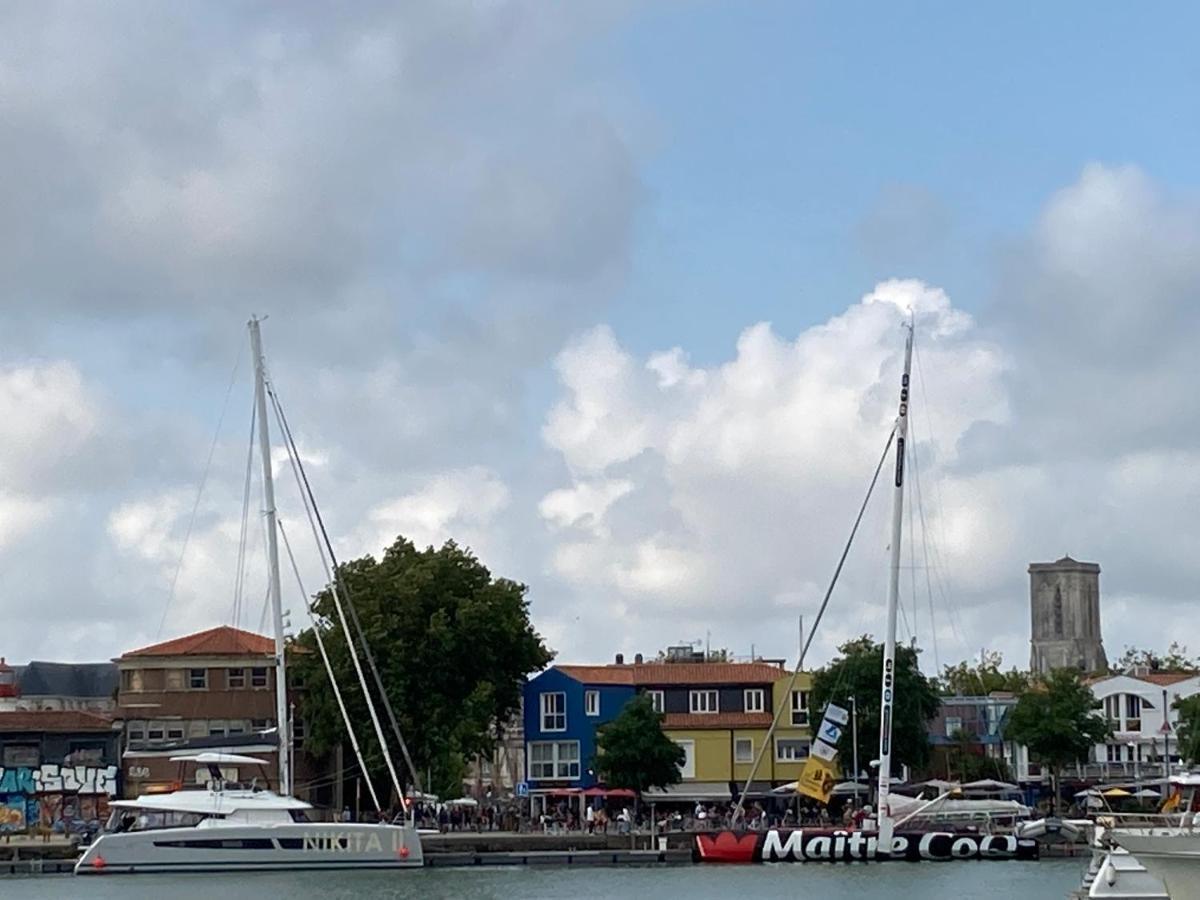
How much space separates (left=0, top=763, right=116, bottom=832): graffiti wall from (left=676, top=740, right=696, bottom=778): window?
88.7ft

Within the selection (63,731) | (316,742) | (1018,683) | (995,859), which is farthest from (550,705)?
(1018,683)

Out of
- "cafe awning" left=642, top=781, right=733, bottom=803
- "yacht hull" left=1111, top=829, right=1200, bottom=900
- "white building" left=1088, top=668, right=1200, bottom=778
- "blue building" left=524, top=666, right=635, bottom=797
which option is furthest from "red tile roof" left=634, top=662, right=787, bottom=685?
"yacht hull" left=1111, top=829, right=1200, bottom=900

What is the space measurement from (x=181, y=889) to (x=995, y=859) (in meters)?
28.9

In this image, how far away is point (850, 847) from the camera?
73.4m

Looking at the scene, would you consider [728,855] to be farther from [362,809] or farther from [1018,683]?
[1018,683]

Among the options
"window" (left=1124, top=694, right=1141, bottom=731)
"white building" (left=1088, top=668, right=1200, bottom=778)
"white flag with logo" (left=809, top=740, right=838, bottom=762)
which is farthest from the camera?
"window" (left=1124, top=694, right=1141, bottom=731)

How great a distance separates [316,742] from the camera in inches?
A: 3698

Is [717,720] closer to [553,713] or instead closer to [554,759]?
[553,713]

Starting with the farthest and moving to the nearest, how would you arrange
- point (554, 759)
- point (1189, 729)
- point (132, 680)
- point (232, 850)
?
point (1189, 729), point (554, 759), point (132, 680), point (232, 850)

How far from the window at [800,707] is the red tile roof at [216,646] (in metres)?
25.8

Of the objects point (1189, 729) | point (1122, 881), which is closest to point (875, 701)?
point (1189, 729)

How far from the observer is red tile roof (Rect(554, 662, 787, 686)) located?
105 metres

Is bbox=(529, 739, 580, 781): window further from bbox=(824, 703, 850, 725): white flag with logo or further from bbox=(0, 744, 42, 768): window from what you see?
bbox=(824, 703, 850, 725): white flag with logo

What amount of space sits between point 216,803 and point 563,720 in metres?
33.7
